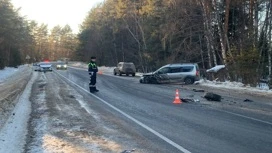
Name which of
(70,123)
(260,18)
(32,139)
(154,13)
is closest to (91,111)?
(70,123)

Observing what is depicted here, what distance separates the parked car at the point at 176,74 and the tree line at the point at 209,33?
2710 mm

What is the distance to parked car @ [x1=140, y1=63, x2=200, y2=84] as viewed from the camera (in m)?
30.7

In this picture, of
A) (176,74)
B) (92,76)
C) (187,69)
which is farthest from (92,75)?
(187,69)

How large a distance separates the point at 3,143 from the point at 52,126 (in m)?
2.09

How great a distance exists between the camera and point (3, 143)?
7.97m

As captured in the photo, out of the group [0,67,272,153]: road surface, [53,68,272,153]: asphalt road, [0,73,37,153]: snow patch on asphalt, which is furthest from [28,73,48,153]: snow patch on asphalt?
[53,68,272,153]: asphalt road

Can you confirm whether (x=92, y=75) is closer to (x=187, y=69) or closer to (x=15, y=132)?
(x=187, y=69)

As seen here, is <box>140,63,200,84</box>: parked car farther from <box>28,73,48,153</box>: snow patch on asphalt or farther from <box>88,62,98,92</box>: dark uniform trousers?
<box>28,73,48,153</box>: snow patch on asphalt

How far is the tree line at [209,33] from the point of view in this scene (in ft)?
93.0

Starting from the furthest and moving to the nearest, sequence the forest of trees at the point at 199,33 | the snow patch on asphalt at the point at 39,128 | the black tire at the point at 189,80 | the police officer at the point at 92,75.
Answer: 1. the black tire at the point at 189,80
2. the forest of trees at the point at 199,33
3. the police officer at the point at 92,75
4. the snow patch on asphalt at the point at 39,128

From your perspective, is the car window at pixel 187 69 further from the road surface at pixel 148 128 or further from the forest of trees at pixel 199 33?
the road surface at pixel 148 128

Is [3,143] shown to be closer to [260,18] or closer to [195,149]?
[195,149]

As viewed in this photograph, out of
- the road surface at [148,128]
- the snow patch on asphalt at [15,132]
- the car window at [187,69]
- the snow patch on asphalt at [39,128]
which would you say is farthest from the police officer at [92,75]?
the car window at [187,69]

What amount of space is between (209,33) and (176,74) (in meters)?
5.63
